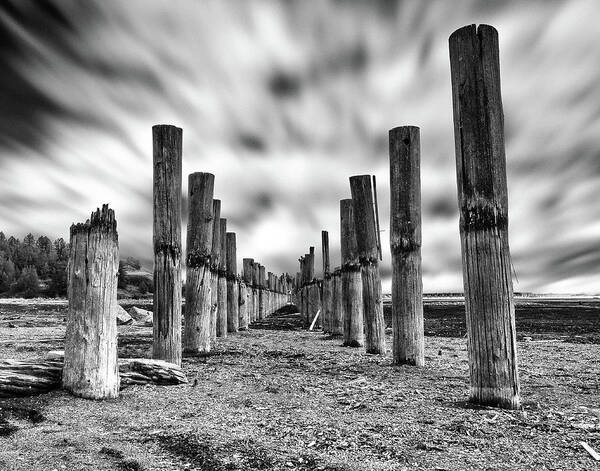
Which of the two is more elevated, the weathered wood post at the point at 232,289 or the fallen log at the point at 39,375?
the weathered wood post at the point at 232,289

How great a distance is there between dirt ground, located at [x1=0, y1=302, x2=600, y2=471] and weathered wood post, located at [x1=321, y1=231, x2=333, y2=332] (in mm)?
8020

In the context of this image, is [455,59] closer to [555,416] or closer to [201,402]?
[555,416]

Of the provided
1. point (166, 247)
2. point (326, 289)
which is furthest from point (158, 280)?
point (326, 289)

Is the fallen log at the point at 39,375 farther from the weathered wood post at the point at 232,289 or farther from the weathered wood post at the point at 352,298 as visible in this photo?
the weathered wood post at the point at 232,289

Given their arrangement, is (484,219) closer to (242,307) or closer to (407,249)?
(407,249)

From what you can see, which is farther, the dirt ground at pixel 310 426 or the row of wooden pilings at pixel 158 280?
the row of wooden pilings at pixel 158 280

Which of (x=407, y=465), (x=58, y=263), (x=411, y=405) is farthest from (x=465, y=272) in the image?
(x=58, y=263)

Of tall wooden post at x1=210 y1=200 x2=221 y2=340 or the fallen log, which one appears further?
tall wooden post at x1=210 y1=200 x2=221 y2=340

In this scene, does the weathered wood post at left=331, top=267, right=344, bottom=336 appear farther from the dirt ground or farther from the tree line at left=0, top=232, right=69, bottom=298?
the tree line at left=0, top=232, right=69, bottom=298

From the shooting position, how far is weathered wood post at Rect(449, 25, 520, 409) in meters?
4.32

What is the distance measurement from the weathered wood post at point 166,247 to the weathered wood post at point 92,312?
163 cm

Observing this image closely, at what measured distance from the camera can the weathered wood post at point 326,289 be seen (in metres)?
14.6

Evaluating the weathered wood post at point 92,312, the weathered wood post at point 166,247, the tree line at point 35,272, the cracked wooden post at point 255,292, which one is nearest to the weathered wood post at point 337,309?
the weathered wood post at point 166,247

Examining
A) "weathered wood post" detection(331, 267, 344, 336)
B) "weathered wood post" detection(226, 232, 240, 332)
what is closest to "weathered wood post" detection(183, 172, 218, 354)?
"weathered wood post" detection(331, 267, 344, 336)
